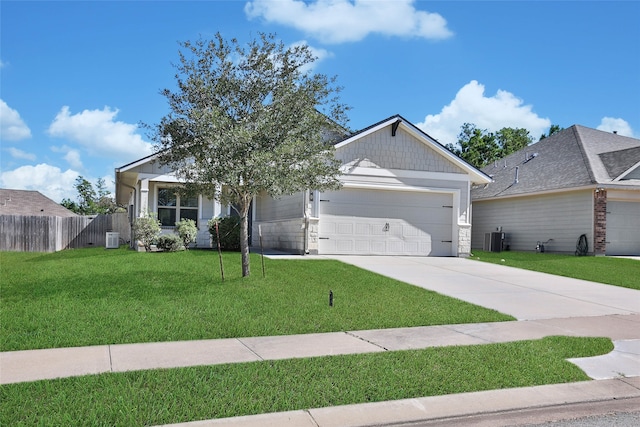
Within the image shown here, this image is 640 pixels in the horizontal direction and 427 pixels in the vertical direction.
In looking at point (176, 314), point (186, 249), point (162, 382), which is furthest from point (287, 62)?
point (186, 249)

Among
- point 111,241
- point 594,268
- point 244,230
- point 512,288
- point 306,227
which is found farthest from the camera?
point 111,241

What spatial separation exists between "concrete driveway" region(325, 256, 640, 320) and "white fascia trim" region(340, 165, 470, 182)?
2976mm

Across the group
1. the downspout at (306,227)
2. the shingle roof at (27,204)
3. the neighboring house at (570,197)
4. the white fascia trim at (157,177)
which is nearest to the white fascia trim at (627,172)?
the neighboring house at (570,197)

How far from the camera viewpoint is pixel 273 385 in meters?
4.98

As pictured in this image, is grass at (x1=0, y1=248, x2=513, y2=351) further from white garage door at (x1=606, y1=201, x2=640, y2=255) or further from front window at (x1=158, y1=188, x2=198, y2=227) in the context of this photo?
white garage door at (x1=606, y1=201, x2=640, y2=255)

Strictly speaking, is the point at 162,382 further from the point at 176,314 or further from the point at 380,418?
the point at 176,314

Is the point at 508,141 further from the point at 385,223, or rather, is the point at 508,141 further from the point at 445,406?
the point at 445,406

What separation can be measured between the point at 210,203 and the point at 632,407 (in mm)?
17421

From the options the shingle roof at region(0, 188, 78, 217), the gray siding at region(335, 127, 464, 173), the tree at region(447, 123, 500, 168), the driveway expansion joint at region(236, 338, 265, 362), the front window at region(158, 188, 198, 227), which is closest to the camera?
the driveway expansion joint at region(236, 338, 265, 362)

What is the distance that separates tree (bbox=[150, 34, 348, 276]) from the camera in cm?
947

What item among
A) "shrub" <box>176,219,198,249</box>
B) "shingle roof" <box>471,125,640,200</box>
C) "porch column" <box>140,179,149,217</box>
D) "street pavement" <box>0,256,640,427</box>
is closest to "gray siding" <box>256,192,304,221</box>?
"shrub" <box>176,219,198,249</box>

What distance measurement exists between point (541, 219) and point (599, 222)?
10.2 feet

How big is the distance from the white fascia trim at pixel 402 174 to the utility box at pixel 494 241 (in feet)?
20.9

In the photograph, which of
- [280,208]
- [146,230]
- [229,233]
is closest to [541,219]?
[280,208]
